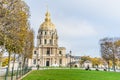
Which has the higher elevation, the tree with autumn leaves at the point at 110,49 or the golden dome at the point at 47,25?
the golden dome at the point at 47,25

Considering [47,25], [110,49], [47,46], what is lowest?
[110,49]

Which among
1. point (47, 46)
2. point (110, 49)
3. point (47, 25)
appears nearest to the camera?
point (110, 49)

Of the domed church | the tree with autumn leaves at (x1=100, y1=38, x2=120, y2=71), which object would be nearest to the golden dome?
the domed church

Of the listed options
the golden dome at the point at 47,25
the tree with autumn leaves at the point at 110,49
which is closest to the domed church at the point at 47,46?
the golden dome at the point at 47,25

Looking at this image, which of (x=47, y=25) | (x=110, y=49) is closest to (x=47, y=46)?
(x=47, y=25)

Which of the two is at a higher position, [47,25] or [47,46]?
[47,25]

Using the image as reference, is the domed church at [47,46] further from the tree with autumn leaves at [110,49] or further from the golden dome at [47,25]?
the tree with autumn leaves at [110,49]

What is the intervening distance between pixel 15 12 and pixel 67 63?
170m

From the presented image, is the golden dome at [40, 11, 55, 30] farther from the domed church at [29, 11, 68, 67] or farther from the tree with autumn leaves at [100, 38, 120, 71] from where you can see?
the tree with autumn leaves at [100, 38, 120, 71]

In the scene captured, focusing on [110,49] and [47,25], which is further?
[47,25]

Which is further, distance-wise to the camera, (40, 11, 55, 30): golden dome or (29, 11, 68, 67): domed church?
(40, 11, 55, 30): golden dome

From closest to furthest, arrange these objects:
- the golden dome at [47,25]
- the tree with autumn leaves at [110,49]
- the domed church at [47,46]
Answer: the tree with autumn leaves at [110,49] → the domed church at [47,46] → the golden dome at [47,25]

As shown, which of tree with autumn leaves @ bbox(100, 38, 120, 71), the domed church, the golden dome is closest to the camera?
tree with autumn leaves @ bbox(100, 38, 120, 71)

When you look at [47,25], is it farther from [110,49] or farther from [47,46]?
[110,49]
